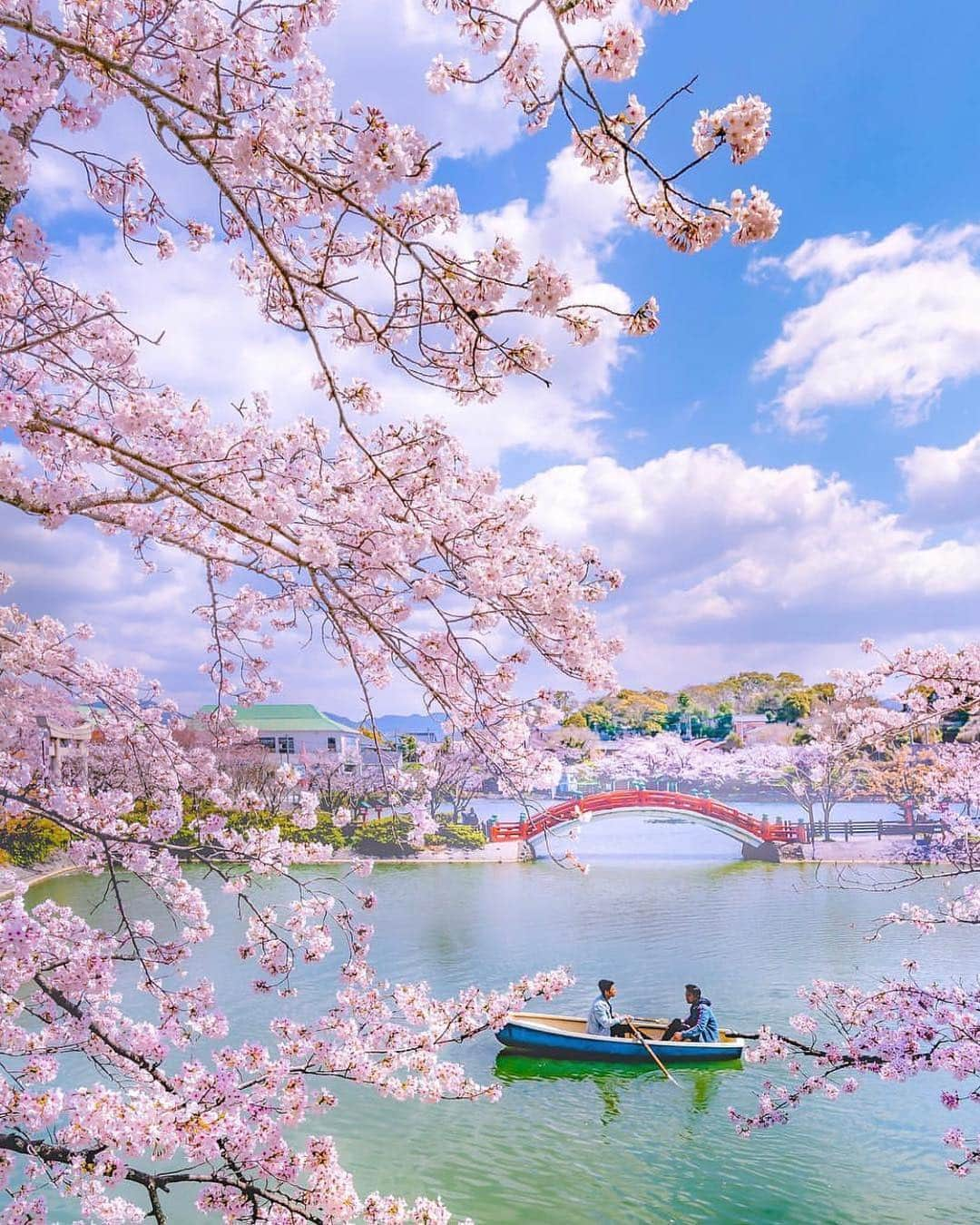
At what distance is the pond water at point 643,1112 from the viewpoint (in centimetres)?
588

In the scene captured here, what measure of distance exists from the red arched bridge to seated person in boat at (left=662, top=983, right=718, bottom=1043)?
14445 millimetres

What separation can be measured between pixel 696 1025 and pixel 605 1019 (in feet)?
2.75

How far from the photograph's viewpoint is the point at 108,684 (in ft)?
14.4

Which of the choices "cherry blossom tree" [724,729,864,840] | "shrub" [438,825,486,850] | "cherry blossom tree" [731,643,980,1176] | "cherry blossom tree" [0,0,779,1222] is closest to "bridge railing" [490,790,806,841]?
"shrub" [438,825,486,850]

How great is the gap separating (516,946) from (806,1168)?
7.47 metres

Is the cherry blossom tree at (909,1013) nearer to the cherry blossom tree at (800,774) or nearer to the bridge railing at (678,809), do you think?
the cherry blossom tree at (800,774)

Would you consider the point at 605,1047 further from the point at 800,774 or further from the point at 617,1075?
the point at 800,774

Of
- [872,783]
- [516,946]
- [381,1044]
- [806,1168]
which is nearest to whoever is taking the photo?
[381,1044]

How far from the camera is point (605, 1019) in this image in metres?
8.03

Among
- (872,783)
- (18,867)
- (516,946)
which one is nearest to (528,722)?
(516,946)

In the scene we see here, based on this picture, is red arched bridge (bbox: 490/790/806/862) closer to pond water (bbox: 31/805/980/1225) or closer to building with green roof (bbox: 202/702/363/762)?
pond water (bbox: 31/805/980/1225)

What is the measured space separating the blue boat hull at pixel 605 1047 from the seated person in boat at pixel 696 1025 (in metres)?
0.08

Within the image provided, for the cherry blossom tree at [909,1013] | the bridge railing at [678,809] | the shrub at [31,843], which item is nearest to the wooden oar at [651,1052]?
the cherry blossom tree at [909,1013]

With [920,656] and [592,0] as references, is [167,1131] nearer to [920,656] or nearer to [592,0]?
[592,0]
